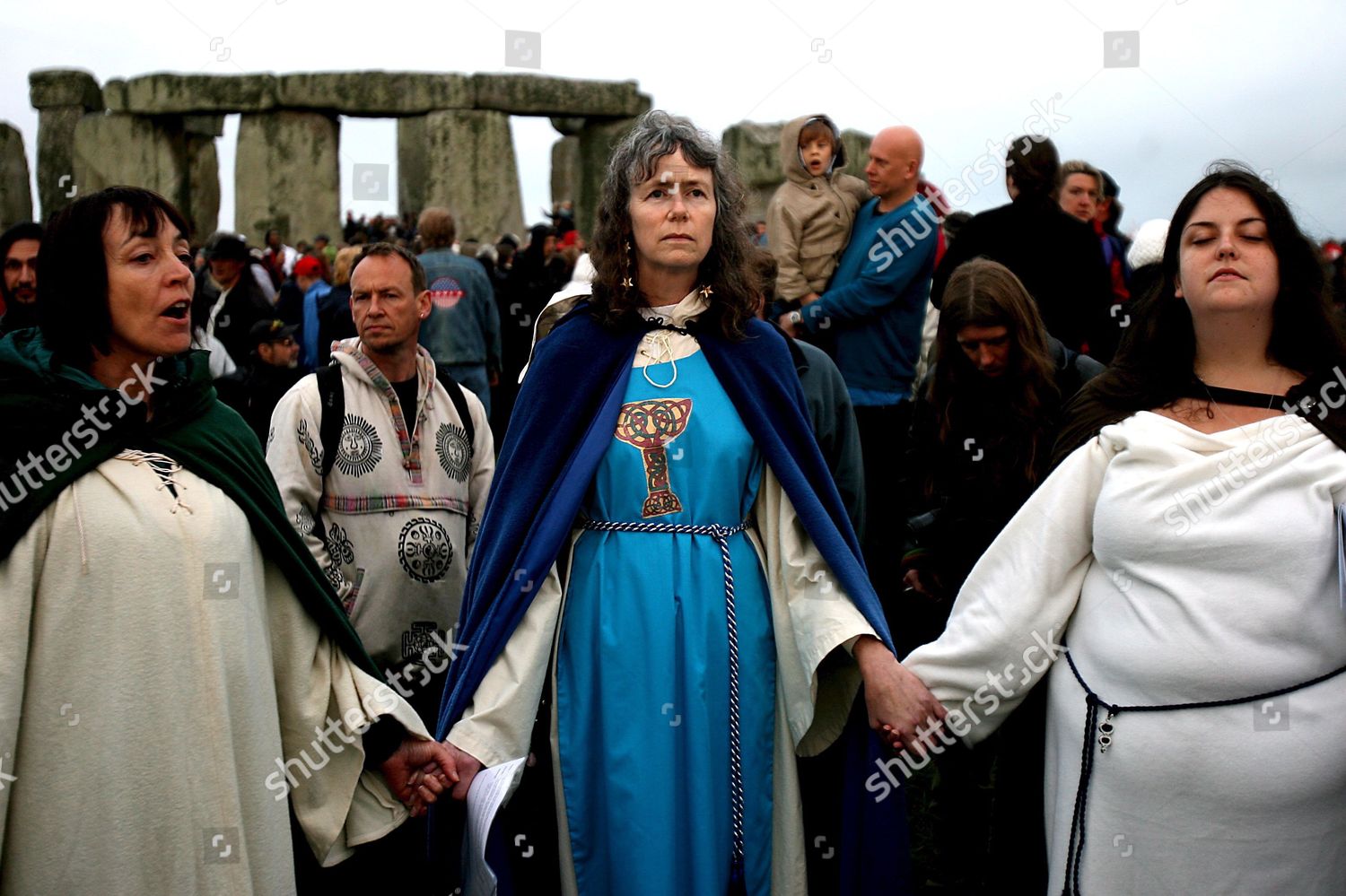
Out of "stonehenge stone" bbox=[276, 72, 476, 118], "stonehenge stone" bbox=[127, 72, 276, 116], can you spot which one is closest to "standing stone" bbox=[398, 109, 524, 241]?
"stonehenge stone" bbox=[276, 72, 476, 118]

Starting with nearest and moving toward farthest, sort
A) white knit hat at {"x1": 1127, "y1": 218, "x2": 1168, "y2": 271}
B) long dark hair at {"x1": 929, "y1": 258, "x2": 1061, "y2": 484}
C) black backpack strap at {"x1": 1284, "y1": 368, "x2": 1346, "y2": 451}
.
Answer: black backpack strap at {"x1": 1284, "y1": 368, "x2": 1346, "y2": 451} → long dark hair at {"x1": 929, "y1": 258, "x2": 1061, "y2": 484} → white knit hat at {"x1": 1127, "y1": 218, "x2": 1168, "y2": 271}

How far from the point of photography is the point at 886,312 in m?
6.08

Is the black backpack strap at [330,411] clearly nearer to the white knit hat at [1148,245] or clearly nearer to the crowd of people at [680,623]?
the crowd of people at [680,623]

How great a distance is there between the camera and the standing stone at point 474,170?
57.9 ft

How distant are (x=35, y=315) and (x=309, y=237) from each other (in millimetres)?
16265

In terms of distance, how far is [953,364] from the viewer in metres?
4.52

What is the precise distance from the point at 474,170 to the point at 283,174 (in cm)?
272

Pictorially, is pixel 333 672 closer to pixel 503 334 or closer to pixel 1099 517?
pixel 1099 517

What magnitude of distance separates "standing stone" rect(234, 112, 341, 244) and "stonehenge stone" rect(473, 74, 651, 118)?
93.9 inches

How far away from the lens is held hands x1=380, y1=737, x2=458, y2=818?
9.82ft

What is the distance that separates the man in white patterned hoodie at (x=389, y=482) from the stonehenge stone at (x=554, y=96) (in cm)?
1392

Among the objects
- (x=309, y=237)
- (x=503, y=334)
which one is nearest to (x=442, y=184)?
(x=309, y=237)

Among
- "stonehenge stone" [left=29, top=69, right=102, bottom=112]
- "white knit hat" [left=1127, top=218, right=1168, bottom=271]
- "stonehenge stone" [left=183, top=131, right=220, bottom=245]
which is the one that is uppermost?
"stonehenge stone" [left=29, top=69, right=102, bottom=112]

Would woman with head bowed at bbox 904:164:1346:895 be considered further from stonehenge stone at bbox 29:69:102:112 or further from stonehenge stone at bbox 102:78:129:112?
stonehenge stone at bbox 29:69:102:112
